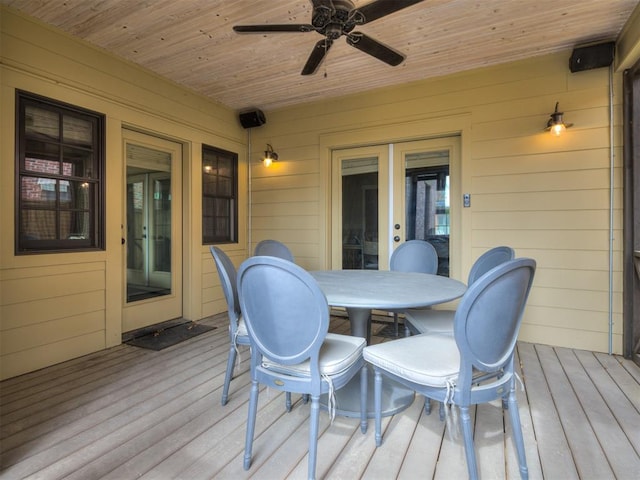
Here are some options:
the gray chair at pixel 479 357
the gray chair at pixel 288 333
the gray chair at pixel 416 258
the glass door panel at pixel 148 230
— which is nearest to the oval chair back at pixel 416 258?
the gray chair at pixel 416 258

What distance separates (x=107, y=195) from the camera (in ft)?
9.87

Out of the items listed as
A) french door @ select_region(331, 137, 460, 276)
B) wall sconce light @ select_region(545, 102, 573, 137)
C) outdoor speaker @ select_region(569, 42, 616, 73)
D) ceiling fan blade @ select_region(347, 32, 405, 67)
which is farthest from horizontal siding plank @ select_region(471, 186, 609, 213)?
ceiling fan blade @ select_region(347, 32, 405, 67)

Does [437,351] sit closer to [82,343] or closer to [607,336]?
[607,336]

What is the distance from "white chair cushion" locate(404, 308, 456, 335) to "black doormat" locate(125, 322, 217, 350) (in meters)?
2.23

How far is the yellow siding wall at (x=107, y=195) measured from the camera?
2.39 m

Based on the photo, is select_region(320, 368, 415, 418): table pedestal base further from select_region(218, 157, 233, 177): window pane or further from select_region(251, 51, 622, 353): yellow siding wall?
select_region(218, 157, 233, 177): window pane

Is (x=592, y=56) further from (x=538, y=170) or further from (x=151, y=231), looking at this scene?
(x=151, y=231)

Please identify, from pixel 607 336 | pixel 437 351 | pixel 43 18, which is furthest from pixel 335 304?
pixel 43 18

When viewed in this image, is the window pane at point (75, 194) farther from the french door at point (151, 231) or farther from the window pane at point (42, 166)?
the french door at point (151, 231)

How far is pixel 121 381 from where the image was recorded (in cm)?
234

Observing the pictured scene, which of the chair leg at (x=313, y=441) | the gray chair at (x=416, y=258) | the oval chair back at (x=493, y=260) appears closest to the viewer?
the chair leg at (x=313, y=441)

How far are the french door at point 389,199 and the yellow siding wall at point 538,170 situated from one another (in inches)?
6.9

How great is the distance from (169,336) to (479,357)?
9.77ft

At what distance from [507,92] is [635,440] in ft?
9.65
